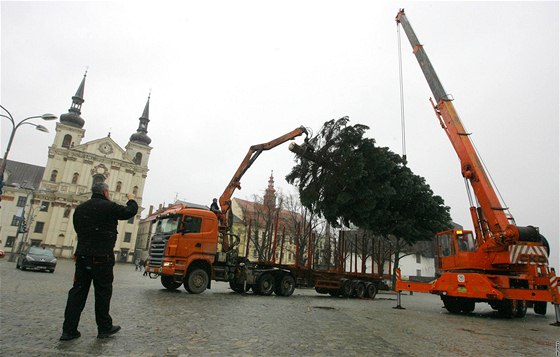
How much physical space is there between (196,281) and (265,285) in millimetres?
3056

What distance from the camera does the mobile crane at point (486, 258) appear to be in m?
11.2

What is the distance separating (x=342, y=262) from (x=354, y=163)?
5.17m

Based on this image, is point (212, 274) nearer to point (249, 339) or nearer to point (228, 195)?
point (228, 195)

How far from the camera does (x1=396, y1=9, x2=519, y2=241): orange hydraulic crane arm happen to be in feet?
38.8

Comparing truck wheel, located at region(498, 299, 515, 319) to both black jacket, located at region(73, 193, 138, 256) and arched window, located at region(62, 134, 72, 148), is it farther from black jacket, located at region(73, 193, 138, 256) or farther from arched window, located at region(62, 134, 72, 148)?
arched window, located at region(62, 134, 72, 148)

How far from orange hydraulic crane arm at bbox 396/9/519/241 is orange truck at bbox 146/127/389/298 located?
6122 millimetres

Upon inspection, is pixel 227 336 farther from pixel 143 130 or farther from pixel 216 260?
pixel 143 130

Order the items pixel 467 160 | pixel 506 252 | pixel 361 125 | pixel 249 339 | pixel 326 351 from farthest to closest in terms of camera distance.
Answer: pixel 361 125, pixel 467 160, pixel 506 252, pixel 249 339, pixel 326 351

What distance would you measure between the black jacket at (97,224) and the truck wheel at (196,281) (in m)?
8.33

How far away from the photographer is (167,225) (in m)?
13.3

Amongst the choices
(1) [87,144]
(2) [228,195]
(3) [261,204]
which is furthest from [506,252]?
(1) [87,144]

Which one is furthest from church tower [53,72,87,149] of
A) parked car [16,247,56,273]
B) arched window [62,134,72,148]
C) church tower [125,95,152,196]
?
parked car [16,247,56,273]

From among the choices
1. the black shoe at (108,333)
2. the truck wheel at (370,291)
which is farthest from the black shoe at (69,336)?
the truck wheel at (370,291)

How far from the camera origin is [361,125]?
654 inches
